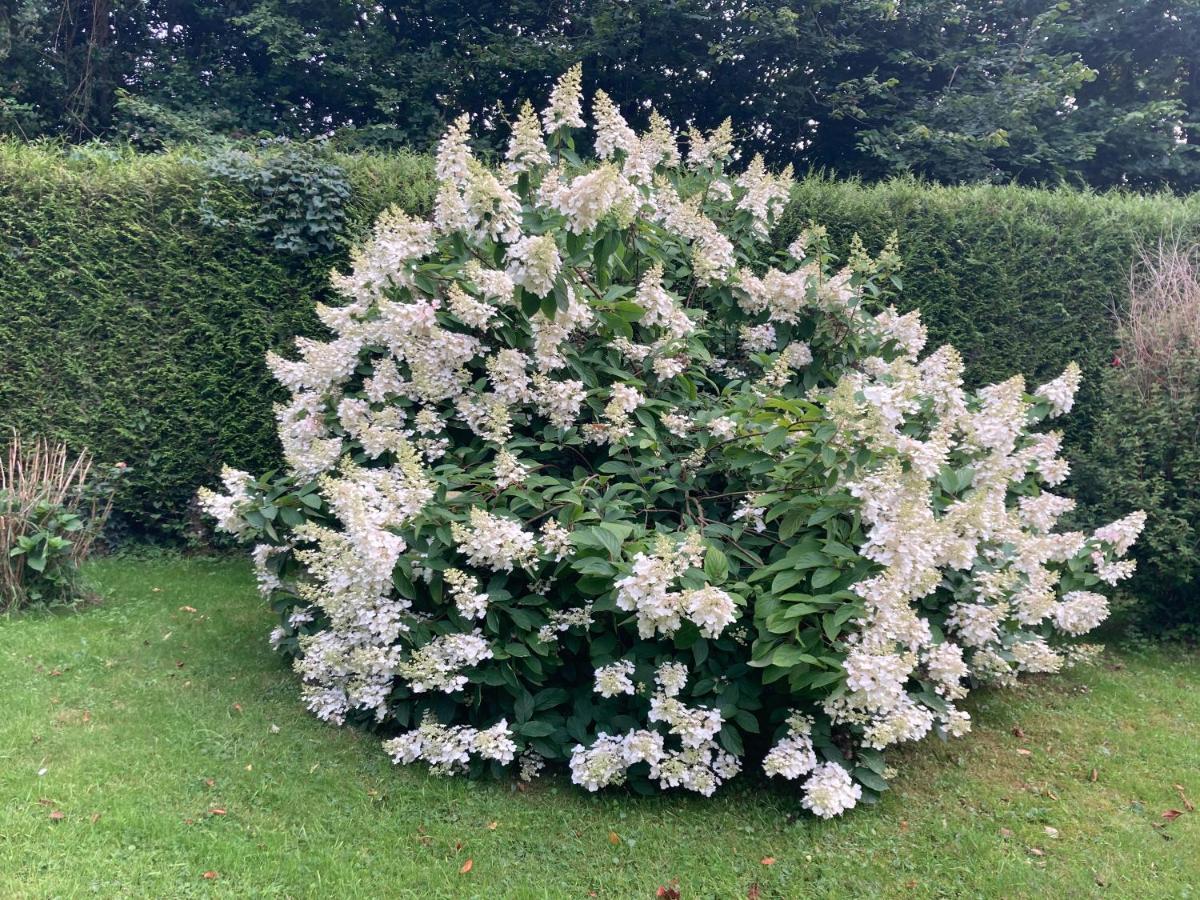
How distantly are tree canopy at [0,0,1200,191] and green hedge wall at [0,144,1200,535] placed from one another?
4.14 meters

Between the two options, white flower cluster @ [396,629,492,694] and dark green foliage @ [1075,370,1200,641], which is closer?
white flower cluster @ [396,629,492,694]

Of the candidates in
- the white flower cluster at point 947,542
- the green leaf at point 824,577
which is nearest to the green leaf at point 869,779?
the white flower cluster at point 947,542

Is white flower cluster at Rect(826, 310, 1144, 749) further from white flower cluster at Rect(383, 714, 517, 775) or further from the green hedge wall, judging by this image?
the green hedge wall

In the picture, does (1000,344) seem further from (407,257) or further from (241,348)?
(241,348)

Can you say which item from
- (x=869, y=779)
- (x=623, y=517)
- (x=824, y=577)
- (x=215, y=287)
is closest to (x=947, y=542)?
(x=824, y=577)

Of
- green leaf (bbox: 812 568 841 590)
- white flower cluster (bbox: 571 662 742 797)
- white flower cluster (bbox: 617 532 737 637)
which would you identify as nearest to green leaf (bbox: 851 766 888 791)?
white flower cluster (bbox: 571 662 742 797)

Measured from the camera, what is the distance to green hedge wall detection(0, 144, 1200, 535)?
5.90 meters

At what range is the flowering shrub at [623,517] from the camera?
286 cm

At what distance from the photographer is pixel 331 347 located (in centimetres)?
390

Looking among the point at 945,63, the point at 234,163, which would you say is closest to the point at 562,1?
the point at 945,63

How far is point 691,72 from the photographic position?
11555mm

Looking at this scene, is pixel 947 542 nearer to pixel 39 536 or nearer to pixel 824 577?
pixel 824 577

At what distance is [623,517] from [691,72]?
34.1 feet

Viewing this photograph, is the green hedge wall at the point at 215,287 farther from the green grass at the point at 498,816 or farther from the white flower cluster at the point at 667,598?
the white flower cluster at the point at 667,598
